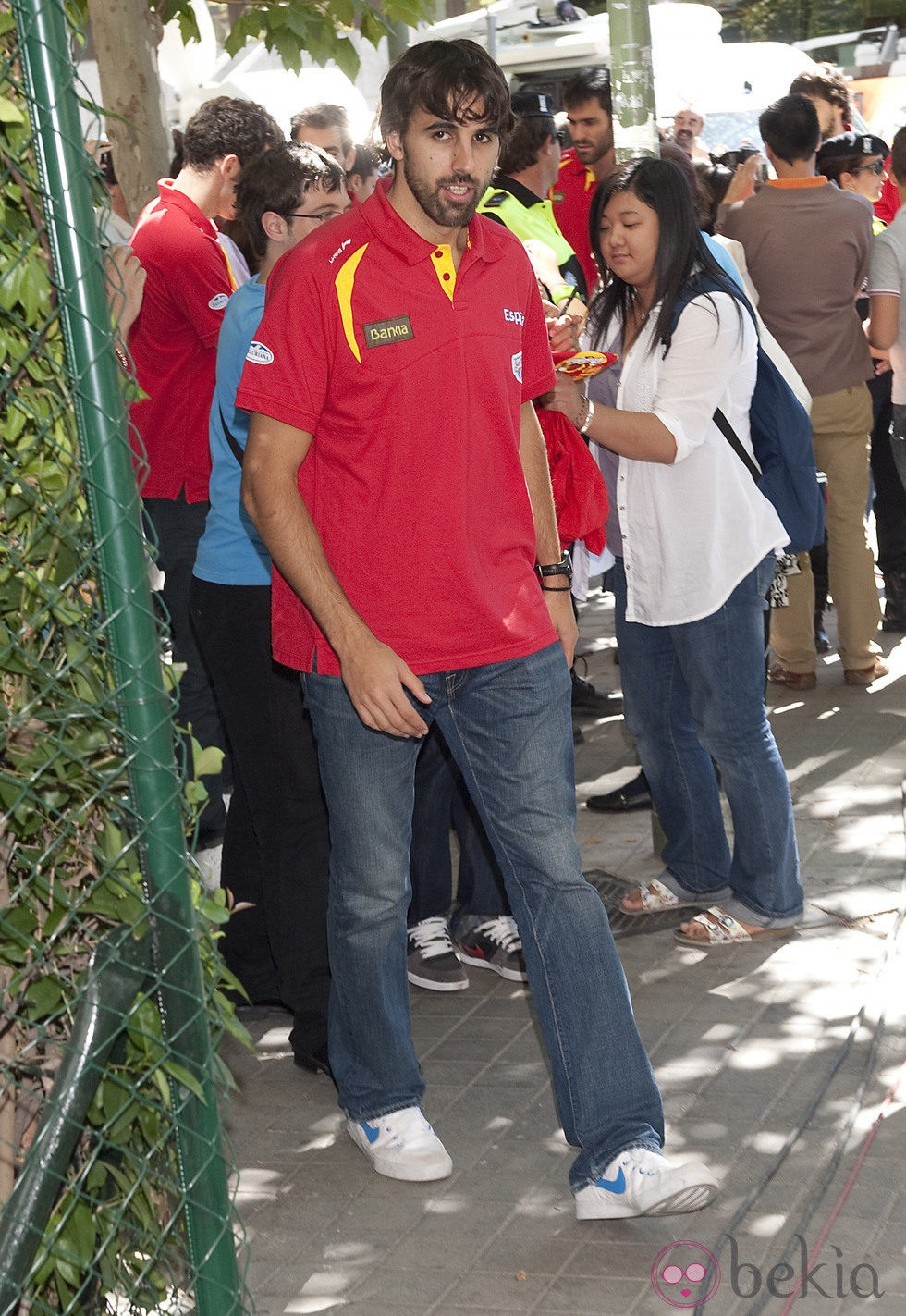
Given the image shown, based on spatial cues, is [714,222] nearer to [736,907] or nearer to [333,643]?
[736,907]

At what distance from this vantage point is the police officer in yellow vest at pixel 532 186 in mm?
→ 6562

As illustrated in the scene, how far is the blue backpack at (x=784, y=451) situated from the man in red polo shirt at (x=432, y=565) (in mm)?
1475

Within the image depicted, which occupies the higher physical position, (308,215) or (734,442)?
(308,215)

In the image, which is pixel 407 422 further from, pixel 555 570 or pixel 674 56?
pixel 674 56

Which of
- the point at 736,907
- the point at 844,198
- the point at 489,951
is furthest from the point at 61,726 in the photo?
the point at 844,198

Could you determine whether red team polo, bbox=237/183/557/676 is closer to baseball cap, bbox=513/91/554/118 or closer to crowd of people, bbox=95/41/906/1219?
crowd of people, bbox=95/41/906/1219

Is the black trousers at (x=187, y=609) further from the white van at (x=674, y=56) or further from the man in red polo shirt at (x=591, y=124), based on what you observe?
the white van at (x=674, y=56)

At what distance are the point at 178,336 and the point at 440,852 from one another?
2361mm

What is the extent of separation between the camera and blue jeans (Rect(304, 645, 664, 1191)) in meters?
3.71

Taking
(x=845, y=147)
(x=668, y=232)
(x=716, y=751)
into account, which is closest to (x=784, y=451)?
(x=668, y=232)

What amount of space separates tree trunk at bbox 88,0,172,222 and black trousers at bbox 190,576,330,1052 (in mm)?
2932

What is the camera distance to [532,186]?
294 inches

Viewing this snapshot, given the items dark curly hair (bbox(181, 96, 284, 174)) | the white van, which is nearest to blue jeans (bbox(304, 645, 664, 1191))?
dark curly hair (bbox(181, 96, 284, 174))

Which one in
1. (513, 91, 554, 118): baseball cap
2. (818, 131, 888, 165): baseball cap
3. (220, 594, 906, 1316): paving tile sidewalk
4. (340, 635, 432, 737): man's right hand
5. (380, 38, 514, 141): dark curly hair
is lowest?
(220, 594, 906, 1316): paving tile sidewalk
